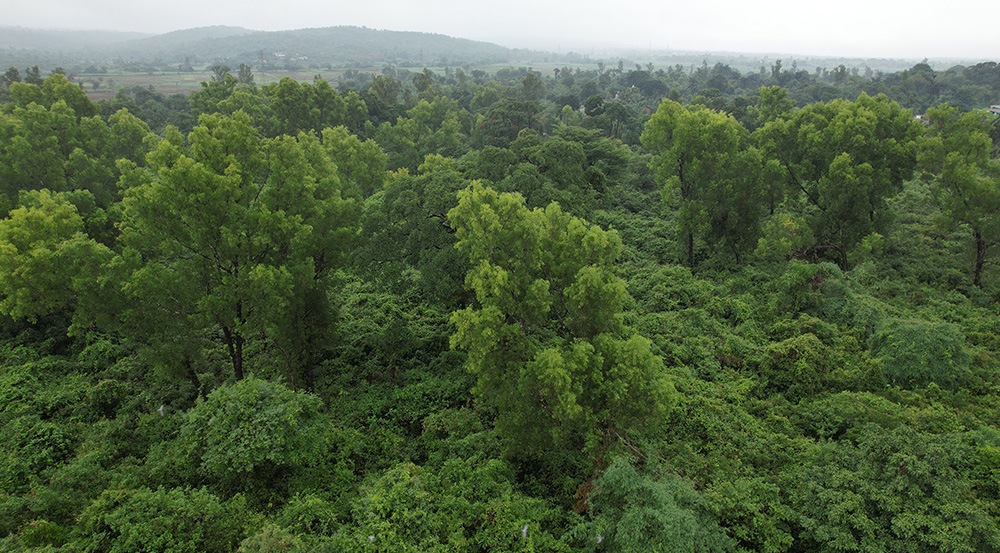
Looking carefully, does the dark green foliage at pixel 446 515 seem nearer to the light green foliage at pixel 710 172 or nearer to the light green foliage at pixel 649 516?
the light green foliage at pixel 649 516

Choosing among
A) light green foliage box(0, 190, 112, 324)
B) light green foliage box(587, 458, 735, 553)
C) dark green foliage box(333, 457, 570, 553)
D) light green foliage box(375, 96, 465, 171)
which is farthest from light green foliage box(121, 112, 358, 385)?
light green foliage box(375, 96, 465, 171)

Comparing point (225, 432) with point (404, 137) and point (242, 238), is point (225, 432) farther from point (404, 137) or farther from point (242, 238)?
point (404, 137)

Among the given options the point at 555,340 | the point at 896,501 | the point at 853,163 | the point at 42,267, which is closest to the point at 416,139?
the point at 42,267

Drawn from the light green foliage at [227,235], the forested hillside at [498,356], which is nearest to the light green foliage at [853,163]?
the forested hillside at [498,356]

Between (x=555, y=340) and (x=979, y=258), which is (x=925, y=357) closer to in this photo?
(x=979, y=258)

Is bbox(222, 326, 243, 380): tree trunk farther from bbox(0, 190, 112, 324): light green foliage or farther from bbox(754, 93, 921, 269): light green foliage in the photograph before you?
bbox(754, 93, 921, 269): light green foliage

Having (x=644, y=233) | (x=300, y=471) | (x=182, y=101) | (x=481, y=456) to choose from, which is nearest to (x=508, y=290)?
(x=481, y=456)
